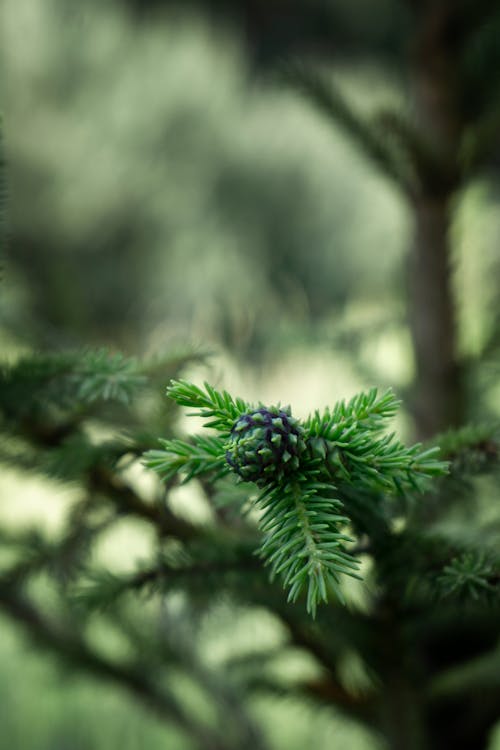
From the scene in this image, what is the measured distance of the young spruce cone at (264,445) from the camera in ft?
0.56

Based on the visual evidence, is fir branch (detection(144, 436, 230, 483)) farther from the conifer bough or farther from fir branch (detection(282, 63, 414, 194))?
fir branch (detection(282, 63, 414, 194))

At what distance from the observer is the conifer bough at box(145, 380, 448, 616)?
170 mm

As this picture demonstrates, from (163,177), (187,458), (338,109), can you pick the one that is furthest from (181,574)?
(163,177)

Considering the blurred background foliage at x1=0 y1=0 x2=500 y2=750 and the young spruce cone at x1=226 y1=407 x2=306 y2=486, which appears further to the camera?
the blurred background foliage at x1=0 y1=0 x2=500 y2=750

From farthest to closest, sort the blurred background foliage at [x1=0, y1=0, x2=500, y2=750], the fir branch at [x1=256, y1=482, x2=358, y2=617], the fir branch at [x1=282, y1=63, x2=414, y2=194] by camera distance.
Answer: the blurred background foliage at [x1=0, y1=0, x2=500, y2=750], the fir branch at [x1=282, y1=63, x2=414, y2=194], the fir branch at [x1=256, y1=482, x2=358, y2=617]

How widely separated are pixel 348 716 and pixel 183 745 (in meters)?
0.45

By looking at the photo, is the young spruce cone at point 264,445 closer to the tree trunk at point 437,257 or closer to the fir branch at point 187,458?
the fir branch at point 187,458

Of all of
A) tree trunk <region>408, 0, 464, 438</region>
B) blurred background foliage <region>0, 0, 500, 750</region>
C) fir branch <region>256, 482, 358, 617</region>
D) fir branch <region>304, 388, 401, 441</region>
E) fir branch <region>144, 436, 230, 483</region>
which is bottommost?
fir branch <region>256, 482, 358, 617</region>

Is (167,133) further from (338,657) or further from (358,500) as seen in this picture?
(358,500)

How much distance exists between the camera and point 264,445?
169 mm

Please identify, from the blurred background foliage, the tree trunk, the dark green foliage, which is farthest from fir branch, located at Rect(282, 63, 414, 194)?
the blurred background foliage

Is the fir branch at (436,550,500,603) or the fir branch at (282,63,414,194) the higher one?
the fir branch at (282,63,414,194)

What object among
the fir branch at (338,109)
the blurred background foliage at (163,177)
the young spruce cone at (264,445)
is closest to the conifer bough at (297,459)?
the young spruce cone at (264,445)

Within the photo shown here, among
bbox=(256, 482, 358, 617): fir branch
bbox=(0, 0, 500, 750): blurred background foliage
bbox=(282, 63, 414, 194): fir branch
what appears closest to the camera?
bbox=(256, 482, 358, 617): fir branch
